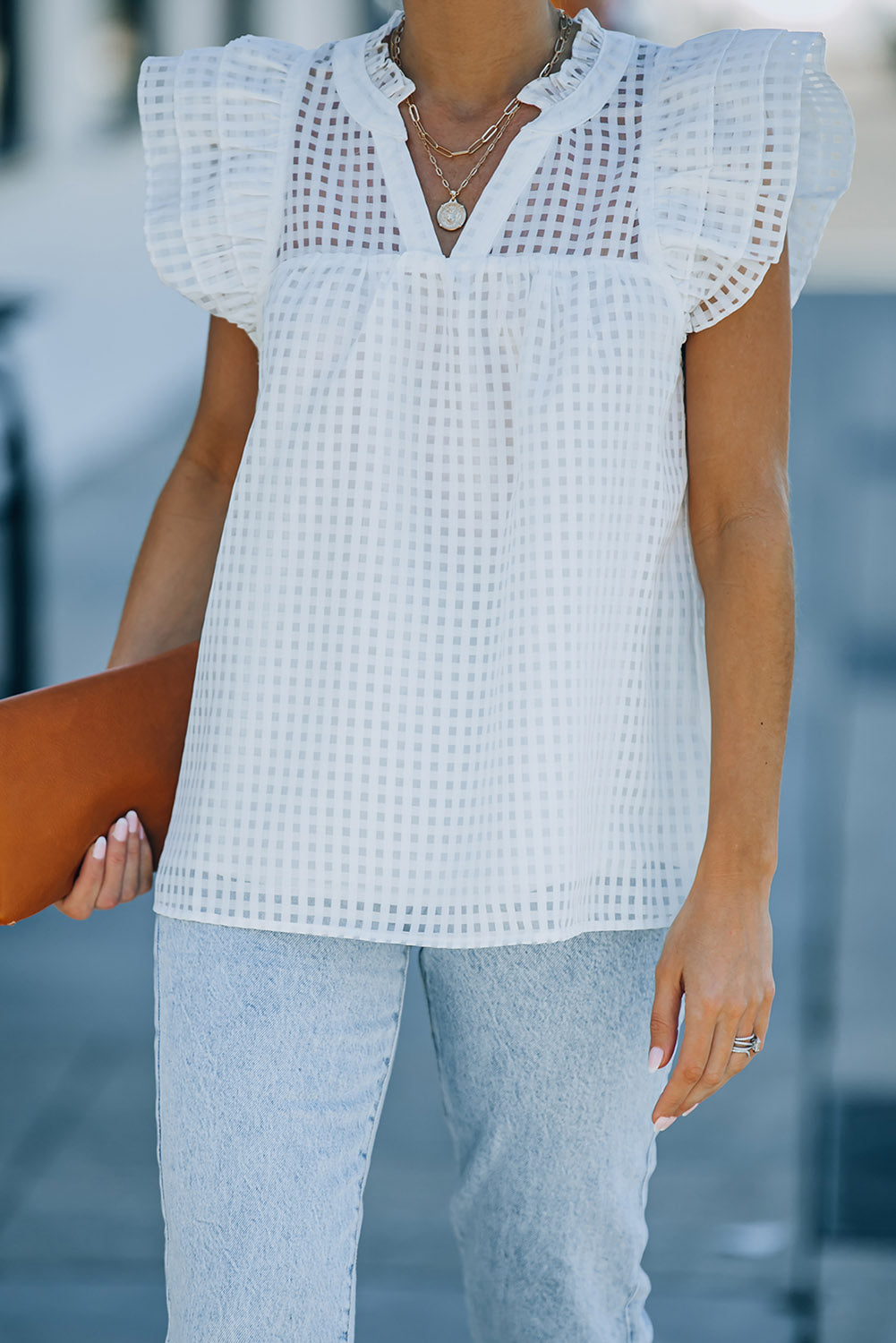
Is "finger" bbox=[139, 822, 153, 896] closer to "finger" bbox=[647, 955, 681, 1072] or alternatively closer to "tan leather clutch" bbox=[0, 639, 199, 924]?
"tan leather clutch" bbox=[0, 639, 199, 924]

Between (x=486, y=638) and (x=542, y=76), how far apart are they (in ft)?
1.95

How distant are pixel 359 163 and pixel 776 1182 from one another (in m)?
2.26

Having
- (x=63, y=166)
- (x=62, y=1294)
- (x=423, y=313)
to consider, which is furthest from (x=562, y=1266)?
(x=63, y=166)

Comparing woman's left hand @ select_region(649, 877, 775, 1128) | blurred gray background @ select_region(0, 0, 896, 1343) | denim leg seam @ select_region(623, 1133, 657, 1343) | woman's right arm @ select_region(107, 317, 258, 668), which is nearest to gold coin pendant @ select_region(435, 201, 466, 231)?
woman's right arm @ select_region(107, 317, 258, 668)

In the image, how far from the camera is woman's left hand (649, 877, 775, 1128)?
1541mm

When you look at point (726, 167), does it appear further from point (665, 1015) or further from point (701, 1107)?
point (701, 1107)

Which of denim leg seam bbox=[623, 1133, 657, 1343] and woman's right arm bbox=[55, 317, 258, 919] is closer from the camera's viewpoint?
denim leg seam bbox=[623, 1133, 657, 1343]

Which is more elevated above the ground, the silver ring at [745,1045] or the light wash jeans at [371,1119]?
the silver ring at [745,1045]

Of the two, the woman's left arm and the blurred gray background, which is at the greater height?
the woman's left arm

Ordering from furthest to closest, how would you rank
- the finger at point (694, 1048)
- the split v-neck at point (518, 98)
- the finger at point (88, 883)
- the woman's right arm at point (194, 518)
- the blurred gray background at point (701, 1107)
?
1. the blurred gray background at point (701, 1107)
2. the woman's right arm at point (194, 518)
3. the finger at point (88, 883)
4. the split v-neck at point (518, 98)
5. the finger at point (694, 1048)

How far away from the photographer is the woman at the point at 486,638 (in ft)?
5.22

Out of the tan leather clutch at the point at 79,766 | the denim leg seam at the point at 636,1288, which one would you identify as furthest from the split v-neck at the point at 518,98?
the denim leg seam at the point at 636,1288

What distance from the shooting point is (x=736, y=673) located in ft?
5.34

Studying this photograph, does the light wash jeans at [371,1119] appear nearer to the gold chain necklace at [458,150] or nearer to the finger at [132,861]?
the finger at [132,861]
